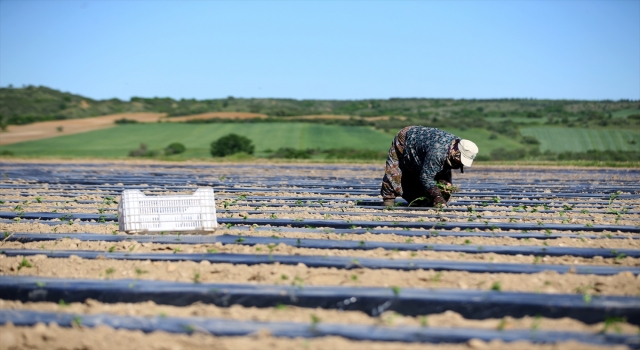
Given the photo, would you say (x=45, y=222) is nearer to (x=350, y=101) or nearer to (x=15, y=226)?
(x=15, y=226)

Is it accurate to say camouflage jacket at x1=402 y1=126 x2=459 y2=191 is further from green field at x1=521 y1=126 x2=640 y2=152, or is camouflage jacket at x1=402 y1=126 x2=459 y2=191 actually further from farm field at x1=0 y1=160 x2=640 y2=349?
green field at x1=521 y1=126 x2=640 y2=152

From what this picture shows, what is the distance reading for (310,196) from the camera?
33.7 feet

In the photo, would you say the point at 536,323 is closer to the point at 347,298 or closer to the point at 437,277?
the point at 437,277

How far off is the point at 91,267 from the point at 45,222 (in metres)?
2.67

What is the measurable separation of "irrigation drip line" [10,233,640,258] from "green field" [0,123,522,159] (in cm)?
2529

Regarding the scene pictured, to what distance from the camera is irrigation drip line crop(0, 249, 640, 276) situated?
483 centimetres

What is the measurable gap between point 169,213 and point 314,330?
10.6ft

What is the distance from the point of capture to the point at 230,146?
108ft

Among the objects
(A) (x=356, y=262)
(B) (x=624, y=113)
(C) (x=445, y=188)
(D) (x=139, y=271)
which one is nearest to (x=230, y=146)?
(B) (x=624, y=113)

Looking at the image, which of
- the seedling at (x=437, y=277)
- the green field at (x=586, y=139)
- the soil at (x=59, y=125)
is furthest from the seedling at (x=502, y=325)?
the soil at (x=59, y=125)

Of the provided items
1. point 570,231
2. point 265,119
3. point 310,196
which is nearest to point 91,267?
point 570,231

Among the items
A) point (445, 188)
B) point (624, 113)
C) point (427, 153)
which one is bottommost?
point (445, 188)

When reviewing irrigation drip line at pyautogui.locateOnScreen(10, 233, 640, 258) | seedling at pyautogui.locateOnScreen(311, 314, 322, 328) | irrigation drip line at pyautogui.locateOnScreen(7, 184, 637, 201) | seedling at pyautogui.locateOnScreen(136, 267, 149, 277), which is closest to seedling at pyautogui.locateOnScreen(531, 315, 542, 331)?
seedling at pyautogui.locateOnScreen(311, 314, 322, 328)

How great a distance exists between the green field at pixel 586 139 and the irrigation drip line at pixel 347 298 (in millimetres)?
29090
